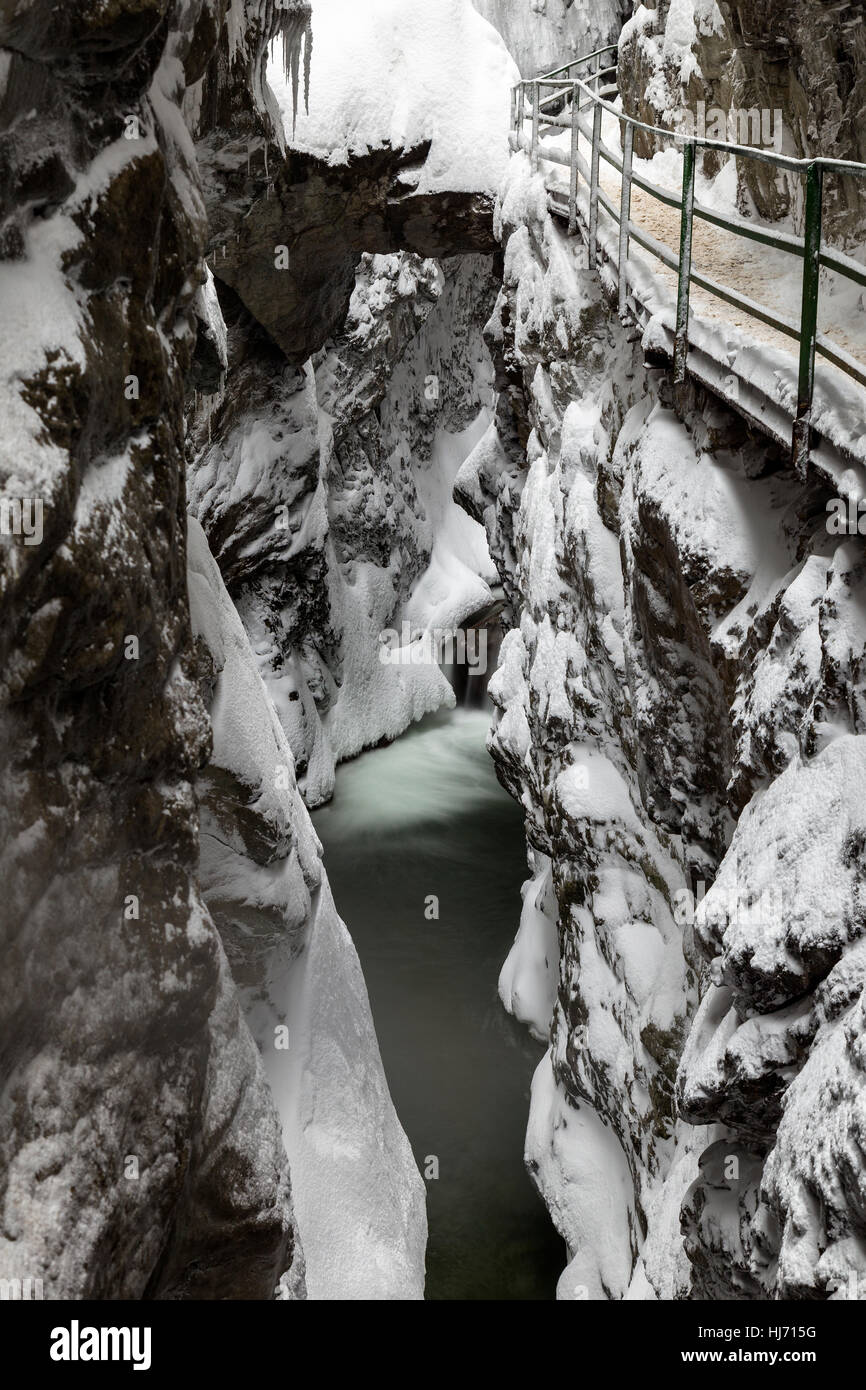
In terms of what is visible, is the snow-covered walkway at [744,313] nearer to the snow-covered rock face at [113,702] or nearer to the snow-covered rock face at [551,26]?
the snow-covered rock face at [113,702]

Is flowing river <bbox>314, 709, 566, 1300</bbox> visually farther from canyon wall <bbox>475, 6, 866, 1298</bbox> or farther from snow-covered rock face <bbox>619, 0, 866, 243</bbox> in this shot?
snow-covered rock face <bbox>619, 0, 866, 243</bbox>

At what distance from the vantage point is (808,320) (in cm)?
411

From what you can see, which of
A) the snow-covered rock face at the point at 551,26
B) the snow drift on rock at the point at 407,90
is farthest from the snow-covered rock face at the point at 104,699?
the snow-covered rock face at the point at 551,26

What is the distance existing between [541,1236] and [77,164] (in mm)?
8722

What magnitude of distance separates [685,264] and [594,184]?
2.83m

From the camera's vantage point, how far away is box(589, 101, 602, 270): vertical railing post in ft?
24.9

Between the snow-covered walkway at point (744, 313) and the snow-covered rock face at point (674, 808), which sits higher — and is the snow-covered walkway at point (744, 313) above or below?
above

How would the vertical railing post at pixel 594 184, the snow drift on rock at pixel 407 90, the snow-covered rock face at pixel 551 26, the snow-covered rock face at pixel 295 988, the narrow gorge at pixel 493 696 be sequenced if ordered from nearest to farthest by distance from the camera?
1. the narrow gorge at pixel 493 696
2. the snow-covered rock face at pixel 295 988
3. the vertical railing post at pixel 594 184
4. the snow drift on rock at pixel 407 90
5. the snow-covered rock face at pixel 551 26

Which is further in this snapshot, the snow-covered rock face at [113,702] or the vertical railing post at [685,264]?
the vertical railing post at [685,264]

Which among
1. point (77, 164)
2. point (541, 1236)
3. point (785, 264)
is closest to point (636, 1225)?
point (541, 1236)

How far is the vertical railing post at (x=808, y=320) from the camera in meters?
3.94
